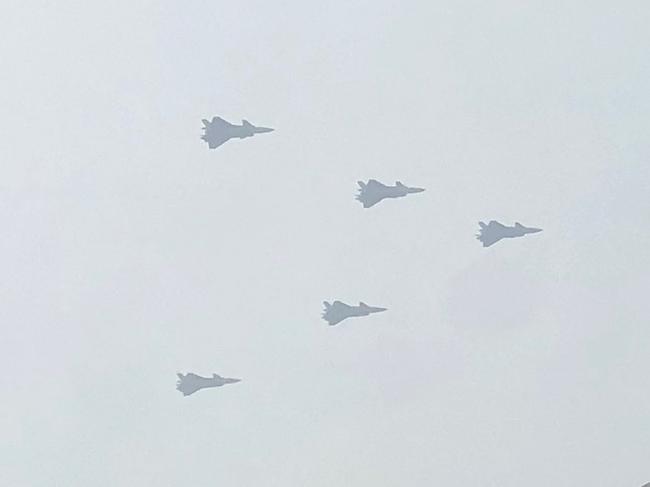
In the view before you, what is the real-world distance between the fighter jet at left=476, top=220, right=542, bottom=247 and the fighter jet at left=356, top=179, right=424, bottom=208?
383 centimetres

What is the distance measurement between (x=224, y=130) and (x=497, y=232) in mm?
13534

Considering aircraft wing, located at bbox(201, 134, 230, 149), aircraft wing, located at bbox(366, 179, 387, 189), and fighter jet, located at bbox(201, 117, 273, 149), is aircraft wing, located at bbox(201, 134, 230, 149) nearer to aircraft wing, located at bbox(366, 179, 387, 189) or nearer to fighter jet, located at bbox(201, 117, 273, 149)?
→ fighter jet, located at bbox(201, 117, 273, 149)

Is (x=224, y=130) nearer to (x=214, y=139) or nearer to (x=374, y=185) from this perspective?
(x=214, y=139)

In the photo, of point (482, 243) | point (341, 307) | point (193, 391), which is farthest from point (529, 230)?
point (193, 391)

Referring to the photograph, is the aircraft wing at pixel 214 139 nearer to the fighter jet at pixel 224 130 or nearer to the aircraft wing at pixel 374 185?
the fighter jet at pixel 224 130

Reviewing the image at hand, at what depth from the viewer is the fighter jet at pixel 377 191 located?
335ft

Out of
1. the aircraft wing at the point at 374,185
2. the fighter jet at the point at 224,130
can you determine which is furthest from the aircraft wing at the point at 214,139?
the aircraft wing at the point at 374,185

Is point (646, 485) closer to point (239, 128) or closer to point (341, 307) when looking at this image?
point (341, 307)

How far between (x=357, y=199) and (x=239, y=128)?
21.2 ft

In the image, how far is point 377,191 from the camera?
102438 millimetres

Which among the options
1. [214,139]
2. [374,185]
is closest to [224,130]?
[214,139]

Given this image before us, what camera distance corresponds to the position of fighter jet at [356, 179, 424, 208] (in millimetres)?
102125

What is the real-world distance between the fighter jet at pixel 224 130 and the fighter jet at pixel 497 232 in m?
11.2

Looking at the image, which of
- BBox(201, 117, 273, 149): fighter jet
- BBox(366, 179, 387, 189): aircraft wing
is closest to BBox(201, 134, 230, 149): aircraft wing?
BBox(201, 117, 273, 149): fighter jet
